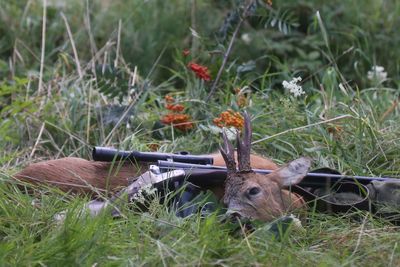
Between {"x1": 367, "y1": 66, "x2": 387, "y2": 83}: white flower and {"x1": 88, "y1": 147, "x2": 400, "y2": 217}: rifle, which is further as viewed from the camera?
{"x1": 367, "y1": 66, "x2": 387, "y2": 83}: white flower

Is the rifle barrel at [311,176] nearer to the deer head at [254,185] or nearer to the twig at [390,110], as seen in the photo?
the deer head at [254,185]

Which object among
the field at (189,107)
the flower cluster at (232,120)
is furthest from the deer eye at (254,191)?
the flower cluster at (232,120)

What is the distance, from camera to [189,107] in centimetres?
572

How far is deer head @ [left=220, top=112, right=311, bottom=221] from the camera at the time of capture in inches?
153

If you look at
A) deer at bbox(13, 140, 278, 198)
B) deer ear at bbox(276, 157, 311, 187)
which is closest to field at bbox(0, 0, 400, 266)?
deer at bbox(13, 140, 278, 198)

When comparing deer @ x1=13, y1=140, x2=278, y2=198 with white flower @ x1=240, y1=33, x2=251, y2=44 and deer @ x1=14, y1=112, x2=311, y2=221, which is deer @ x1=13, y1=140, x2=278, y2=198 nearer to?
deer @ x1=14, y1=112, x2=311, y2=221

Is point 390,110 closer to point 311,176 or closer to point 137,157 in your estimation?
point 311,176

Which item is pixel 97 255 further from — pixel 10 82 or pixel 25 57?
pixel 25 57

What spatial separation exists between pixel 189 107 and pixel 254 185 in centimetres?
185

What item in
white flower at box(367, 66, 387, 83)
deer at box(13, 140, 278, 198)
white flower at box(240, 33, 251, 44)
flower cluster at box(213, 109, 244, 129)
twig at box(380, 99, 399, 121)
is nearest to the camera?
deer at box(13, 140, 278, 198)

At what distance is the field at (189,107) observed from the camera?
11.7 ft

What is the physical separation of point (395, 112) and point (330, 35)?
5.24ft

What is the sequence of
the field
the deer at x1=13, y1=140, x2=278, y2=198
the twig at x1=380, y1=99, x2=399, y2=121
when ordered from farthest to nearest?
1. the twig at x1=380, y1=99, x2=399, y2=121
2. the deer at x1=13, y1=140, x2=278, y2=198
3. the field

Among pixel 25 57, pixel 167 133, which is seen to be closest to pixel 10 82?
pixel 25 57
